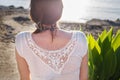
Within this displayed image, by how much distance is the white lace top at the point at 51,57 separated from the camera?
2.27 meters

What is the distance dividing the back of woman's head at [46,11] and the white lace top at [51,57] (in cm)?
12

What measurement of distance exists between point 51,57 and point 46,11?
27cm

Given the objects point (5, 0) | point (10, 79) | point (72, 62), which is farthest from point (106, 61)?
point (5, 0)

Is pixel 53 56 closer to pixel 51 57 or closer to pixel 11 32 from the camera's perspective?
pixel 51 57

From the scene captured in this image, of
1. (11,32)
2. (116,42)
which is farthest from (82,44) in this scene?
(11,32)

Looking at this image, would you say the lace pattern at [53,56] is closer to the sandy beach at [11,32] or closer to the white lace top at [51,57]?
the white lace top at [51,57]

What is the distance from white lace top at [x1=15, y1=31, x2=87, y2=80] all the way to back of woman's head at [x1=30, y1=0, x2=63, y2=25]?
4.7 inches

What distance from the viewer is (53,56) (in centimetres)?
227

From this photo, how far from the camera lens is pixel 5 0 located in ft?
80.4

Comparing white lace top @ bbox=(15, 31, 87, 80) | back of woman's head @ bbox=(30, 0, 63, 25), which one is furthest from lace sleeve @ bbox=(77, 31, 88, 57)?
back of woman's head @ bbox=(30, 0, 63, 25)

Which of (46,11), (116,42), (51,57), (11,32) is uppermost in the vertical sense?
(46,11)

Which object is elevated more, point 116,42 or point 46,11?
point 46,11

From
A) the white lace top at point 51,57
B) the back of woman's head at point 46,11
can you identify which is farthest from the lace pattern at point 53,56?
the back of woman's head at point 46,11

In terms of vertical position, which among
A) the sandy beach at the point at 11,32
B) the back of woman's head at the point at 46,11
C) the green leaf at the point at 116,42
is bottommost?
the sandy beach at the point at 11,32
